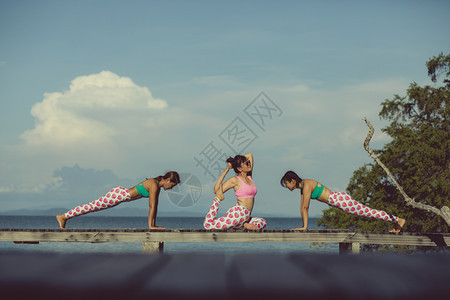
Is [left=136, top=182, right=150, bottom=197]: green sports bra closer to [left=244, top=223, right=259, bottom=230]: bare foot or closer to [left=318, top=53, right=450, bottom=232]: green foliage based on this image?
[left=244, top=223, right=259, bottom=230]: bare foot

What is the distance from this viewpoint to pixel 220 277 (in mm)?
4844

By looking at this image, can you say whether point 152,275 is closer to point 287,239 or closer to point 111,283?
point 111,283

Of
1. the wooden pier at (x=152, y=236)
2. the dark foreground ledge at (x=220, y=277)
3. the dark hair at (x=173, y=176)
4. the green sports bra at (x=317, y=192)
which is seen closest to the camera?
the dark foreground ledge at (x=220, y=277)

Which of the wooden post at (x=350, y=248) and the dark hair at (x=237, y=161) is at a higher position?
the dark hair at (x=237, y=161)

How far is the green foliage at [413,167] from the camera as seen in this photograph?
21.3 meters

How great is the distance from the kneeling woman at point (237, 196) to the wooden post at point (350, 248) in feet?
7.30

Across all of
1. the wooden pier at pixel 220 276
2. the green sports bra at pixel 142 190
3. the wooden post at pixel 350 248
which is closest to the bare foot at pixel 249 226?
the green sports bra at pixel 142 190

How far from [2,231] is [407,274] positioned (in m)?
7.60

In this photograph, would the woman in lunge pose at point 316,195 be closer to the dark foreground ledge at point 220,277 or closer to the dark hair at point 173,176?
the dark hair at point 173,176

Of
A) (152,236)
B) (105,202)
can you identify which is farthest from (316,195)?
(105,202)

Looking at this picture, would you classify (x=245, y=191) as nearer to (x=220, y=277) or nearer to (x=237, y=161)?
(x=237, y=161)

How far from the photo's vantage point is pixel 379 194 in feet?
72.5

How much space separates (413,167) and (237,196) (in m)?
13.7

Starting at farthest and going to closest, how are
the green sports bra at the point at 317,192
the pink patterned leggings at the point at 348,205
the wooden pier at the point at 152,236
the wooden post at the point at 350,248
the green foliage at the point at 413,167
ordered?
the green foliage at the point at 413,167
the wooden post at the point at 350,248
the pink patterned leggings at the point at 348,205
the green sports bra at the point at 317,192
the wooden pier at the point at 152,236
